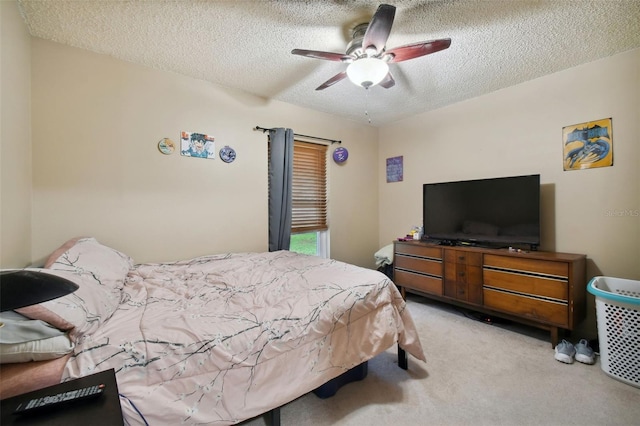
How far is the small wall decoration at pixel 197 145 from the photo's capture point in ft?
8.05

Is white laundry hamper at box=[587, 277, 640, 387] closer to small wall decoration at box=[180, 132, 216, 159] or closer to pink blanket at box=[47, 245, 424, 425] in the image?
pink blanket at box=[47, 245, 424, 425]

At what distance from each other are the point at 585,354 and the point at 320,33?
303cm

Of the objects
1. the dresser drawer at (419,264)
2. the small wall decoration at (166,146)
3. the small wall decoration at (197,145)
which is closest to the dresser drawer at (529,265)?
the dresser drawer at (419,264)

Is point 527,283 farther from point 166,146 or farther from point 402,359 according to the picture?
point 166,146

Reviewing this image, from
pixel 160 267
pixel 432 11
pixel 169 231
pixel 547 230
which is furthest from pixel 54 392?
pixel 547 230

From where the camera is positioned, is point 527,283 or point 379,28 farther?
point 527,283

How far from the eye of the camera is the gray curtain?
2.92 m

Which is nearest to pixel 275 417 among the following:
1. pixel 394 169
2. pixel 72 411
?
pixel 72 411

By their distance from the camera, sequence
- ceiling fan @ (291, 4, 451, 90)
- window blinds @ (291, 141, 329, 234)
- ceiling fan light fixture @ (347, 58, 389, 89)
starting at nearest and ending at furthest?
ceiling fan @ (291, 4, 451, 90) < ceiling fan light fixture @ (347, 58, 389, 89) < window blinds @ (291, 141, 329, 234)

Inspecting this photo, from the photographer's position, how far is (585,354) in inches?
74.8

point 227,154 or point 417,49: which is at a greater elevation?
point 417,49

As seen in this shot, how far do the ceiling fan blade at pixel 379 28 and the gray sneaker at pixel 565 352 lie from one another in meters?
2.57

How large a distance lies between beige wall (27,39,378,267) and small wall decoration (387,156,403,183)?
1.51 m

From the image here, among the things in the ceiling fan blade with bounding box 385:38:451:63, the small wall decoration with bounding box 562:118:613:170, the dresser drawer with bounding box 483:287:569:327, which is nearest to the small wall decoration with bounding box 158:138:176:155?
the ceiling fan blade with bounding box 385:38:451:63
